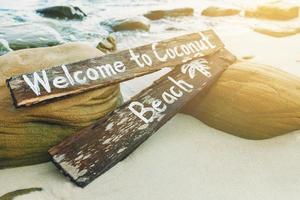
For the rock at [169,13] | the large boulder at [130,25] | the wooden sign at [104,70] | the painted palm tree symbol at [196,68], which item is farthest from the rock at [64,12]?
the painted palm tree symbol at [196,68]

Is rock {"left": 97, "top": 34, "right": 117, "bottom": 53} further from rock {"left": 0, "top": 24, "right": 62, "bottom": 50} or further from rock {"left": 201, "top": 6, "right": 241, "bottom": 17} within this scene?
rock {"left": 201, "top": 6, "right": 241, "bottom": 17}

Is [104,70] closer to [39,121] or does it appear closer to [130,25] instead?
[39,121]

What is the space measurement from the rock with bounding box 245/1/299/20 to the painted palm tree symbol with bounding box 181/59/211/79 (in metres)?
5.21

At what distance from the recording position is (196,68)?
154 inches

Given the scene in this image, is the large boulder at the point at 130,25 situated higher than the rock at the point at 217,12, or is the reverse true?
the large boulder at the point at 130,25

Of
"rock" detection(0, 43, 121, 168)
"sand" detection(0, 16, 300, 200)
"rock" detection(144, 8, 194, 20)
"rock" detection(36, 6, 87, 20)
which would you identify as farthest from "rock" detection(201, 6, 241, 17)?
"rock" detection(0, 43, 121, 168)

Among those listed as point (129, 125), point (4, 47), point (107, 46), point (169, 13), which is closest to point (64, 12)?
point (169, 13)

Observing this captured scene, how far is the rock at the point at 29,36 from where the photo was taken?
6199mm

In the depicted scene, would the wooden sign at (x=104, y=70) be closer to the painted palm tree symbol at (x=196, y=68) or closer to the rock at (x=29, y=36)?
the painted palm tree symbol at (x=196, y=68)

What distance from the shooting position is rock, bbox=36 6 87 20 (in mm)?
8628

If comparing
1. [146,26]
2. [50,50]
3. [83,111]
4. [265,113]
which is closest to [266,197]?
[265,113]

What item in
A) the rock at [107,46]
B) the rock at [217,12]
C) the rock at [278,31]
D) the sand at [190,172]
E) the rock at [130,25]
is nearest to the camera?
the sand at [190,172]

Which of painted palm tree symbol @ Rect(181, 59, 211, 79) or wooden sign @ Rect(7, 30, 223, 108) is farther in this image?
painted palm tree symbol @ Rect(181, 59, 211, 79)

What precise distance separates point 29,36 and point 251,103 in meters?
4.21
